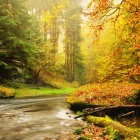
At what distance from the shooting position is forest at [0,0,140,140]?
8.38 meters

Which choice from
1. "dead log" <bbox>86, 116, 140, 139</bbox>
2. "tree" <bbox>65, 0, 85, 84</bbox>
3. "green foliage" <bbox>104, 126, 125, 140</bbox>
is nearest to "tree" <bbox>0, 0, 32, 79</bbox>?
"dead log" <bbox>86, 116, 140, 139</bbox>

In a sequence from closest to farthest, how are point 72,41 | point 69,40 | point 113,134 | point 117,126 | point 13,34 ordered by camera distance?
point 113,134 < point 117,126 < point 13,34 < point 69,40 < point 72,41

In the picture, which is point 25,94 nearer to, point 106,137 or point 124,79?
point 124,79

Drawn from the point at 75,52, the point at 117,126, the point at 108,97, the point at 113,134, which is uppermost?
the point at 75,52

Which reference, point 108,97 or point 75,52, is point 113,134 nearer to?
point 108,97

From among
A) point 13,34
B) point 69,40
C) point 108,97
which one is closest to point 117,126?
point 108,97

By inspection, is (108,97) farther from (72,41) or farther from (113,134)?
(72,41)

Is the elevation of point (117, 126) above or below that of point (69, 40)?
below

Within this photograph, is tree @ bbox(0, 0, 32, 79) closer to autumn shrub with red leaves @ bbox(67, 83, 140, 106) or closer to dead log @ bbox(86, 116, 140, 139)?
autumn shrub with red leaves @ bbox(67, 83, 140, 106)

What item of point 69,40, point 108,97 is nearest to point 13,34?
point 108,97

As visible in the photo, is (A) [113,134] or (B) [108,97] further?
(B) [108,97]

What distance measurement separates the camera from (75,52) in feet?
133

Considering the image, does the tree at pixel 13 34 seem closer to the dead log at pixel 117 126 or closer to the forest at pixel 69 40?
the forest at pixel 69 40

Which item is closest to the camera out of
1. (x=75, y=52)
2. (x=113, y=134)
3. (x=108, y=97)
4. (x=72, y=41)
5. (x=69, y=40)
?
(x=113, y=134)
